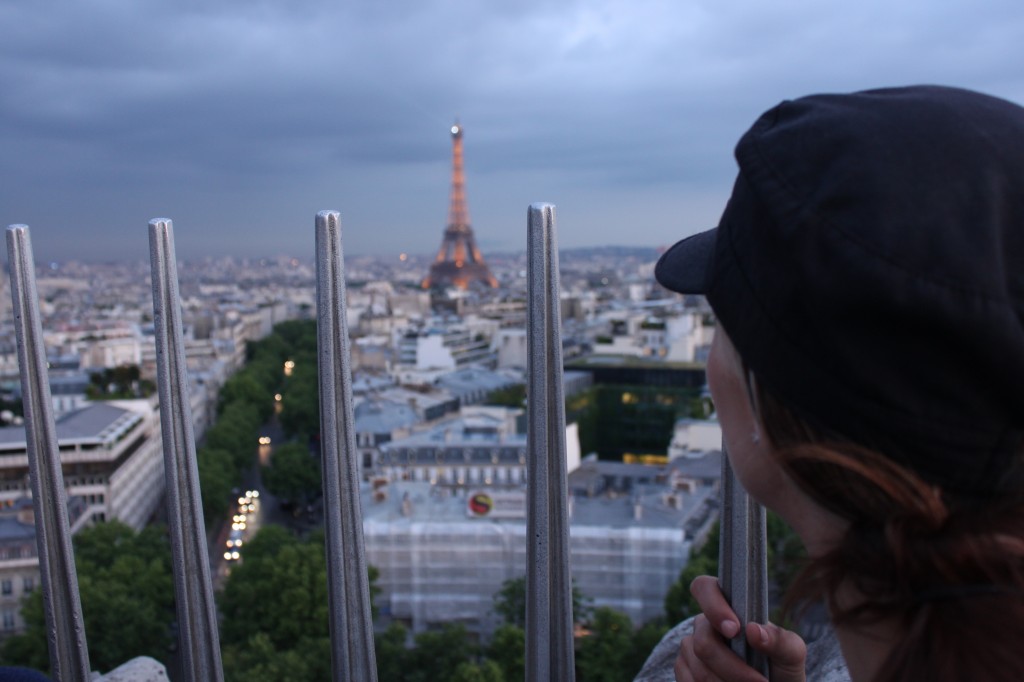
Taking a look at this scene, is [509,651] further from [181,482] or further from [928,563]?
[928,563]

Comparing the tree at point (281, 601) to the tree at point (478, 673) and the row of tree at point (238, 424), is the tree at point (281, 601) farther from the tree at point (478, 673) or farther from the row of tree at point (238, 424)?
the row of tree at point (238, 424)

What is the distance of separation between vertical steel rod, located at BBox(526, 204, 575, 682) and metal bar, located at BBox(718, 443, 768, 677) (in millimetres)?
228

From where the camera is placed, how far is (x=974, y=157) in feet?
1.80

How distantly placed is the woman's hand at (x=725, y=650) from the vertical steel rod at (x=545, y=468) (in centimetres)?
31

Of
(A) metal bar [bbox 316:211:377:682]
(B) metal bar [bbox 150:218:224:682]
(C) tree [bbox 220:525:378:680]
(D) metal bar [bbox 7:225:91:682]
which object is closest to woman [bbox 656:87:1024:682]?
(A) metal bar [bbox 316:211:377:682]

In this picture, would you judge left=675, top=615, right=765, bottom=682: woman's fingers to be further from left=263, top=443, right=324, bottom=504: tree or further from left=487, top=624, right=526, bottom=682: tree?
left=263, top=443, right=324, bottom=504: tree

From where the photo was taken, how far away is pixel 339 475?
1.23m

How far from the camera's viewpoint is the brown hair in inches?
21.4

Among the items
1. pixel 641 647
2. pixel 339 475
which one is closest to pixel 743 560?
pixel 339 475

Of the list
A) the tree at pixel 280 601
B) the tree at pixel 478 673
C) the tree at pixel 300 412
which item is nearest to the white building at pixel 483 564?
the tree at pixel 280 601

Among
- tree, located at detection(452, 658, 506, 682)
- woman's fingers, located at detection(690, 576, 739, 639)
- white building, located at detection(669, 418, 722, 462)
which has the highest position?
woman's fingers, located at detection(690, 576, 739, 639)

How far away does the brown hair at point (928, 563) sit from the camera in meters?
0.54

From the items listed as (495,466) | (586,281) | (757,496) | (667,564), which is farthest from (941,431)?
(586,281)

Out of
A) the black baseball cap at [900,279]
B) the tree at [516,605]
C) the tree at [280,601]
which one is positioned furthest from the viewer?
the tree at [280,601]
